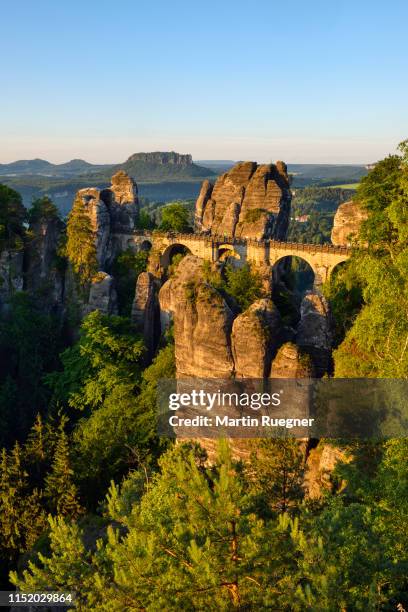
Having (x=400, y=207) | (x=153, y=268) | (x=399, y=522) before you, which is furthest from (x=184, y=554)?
(x=153, y=268)

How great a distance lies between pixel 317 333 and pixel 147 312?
2257 centimetres

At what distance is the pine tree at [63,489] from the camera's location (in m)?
31.2

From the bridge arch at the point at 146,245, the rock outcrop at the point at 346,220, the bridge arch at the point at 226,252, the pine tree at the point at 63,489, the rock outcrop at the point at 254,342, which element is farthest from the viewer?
the bridge arch at the point at 146,245

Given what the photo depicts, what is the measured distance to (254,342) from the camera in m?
28.5

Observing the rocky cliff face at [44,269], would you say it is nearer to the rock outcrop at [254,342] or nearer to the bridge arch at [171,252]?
the bridge arch at [171,252]

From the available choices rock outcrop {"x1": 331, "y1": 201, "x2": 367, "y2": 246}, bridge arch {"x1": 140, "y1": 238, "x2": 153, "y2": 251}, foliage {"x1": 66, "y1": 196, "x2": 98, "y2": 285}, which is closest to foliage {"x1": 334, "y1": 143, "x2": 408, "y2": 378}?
rock outcrop {"x1": 331, "y1": 201, "x2": 367, "y2": 246}

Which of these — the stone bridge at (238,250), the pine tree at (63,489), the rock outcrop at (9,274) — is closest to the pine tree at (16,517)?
the pine tree at (63,489)

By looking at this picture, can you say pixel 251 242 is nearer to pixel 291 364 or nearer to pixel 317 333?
pixel 317 333

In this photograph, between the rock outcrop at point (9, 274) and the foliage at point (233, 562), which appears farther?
the rock outcrop at point (9, 274)

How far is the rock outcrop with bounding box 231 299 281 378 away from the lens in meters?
28.5

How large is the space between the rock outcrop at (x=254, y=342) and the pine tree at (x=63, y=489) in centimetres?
1242

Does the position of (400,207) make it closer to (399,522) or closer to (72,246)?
(399,522)

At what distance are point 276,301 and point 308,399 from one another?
16.4 meters

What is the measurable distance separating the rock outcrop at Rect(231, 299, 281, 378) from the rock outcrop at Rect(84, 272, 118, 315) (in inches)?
1023
